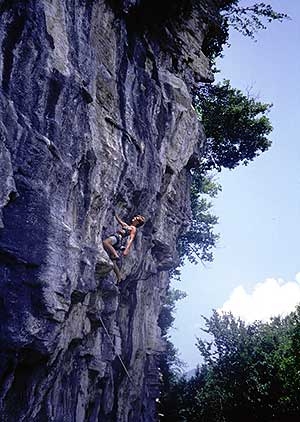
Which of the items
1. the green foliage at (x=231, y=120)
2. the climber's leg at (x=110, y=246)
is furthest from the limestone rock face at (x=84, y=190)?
the green foliage at (x=231, y=120)

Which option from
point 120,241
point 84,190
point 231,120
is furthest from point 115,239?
point 231,120

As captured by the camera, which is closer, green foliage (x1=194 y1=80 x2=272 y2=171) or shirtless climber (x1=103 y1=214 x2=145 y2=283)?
shirtless climber (x1=103 y1=214 x2=145 y2=283)

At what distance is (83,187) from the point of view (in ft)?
33.7

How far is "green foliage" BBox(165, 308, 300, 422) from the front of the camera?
2110cm

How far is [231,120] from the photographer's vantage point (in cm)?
2488

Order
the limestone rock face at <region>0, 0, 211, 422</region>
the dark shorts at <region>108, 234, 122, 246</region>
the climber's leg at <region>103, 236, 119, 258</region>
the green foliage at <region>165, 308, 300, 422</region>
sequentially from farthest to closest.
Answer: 1. the green foliage at <region>165, 308, 300, 422</region>
2. the dark shorts at <region>108, 234, 122, 246</region>
3. the climber's leg at <region>103, 236, 119, 258</region>
4. the limestone rock face at <region>0, 0, 211, 422</region>

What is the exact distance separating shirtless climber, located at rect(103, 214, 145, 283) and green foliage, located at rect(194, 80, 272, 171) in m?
13.8

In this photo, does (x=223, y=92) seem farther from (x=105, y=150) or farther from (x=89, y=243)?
(x=89, y=243)

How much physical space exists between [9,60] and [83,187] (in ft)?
11.8

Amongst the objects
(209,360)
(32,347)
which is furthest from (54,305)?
(209,360)

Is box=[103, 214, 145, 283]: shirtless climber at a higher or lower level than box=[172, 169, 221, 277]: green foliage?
lower

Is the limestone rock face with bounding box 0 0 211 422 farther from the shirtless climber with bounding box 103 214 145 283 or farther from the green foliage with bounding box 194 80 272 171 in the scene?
the green foliage with bounding box 194 80 272 171

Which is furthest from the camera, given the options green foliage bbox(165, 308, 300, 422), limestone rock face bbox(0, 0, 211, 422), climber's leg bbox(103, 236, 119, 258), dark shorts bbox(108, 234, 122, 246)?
green foliage bbox(165, 308, 300, 422)

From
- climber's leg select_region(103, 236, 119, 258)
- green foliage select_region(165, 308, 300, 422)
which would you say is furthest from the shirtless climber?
green foliage select_region(165, 308, 300, 422)
